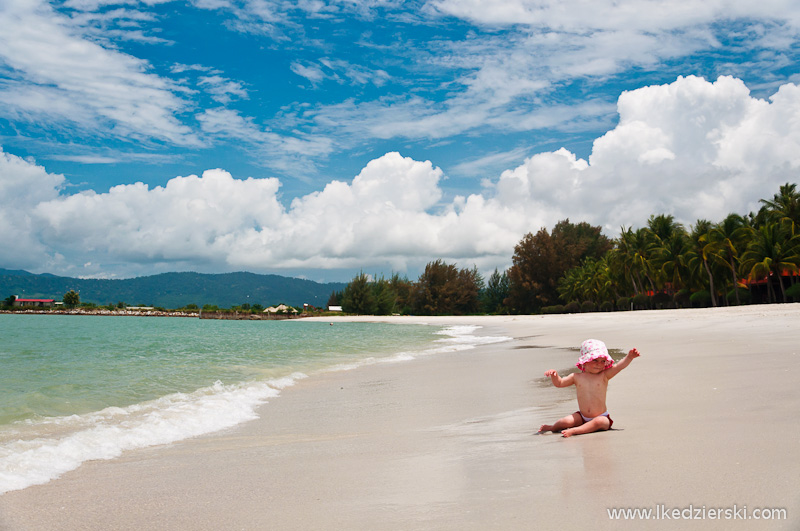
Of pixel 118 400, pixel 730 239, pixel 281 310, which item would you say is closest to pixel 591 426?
pixel 118 400

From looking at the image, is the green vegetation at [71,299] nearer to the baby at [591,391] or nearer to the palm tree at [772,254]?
the palm tree at [772,254]

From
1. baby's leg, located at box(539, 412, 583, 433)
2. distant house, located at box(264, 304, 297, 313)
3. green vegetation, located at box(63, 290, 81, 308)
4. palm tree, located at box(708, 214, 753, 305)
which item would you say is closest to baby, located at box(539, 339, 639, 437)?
baby's leg, located at box(539, 412, 583, 433)

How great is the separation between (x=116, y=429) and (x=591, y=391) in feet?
18.0

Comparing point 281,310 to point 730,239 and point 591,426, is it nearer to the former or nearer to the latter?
point 730,239

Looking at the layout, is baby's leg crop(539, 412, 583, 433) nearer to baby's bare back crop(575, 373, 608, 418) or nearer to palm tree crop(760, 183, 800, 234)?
baby's bare back crop(575, 373, 608, 418)

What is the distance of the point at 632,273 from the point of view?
61.5m

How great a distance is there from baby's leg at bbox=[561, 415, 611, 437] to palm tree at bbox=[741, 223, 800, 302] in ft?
142

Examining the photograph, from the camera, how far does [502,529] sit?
103 inches

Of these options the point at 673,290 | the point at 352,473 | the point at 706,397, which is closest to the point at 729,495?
the point at 352,473

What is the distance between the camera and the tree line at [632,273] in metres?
42.6

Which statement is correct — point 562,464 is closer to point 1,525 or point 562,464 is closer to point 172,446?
point 1,525

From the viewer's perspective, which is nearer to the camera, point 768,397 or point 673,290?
point 768,397

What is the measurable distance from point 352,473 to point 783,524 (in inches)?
103

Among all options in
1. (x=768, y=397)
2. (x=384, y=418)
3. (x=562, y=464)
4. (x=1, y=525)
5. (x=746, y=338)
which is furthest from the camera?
(x=746, y=338)
